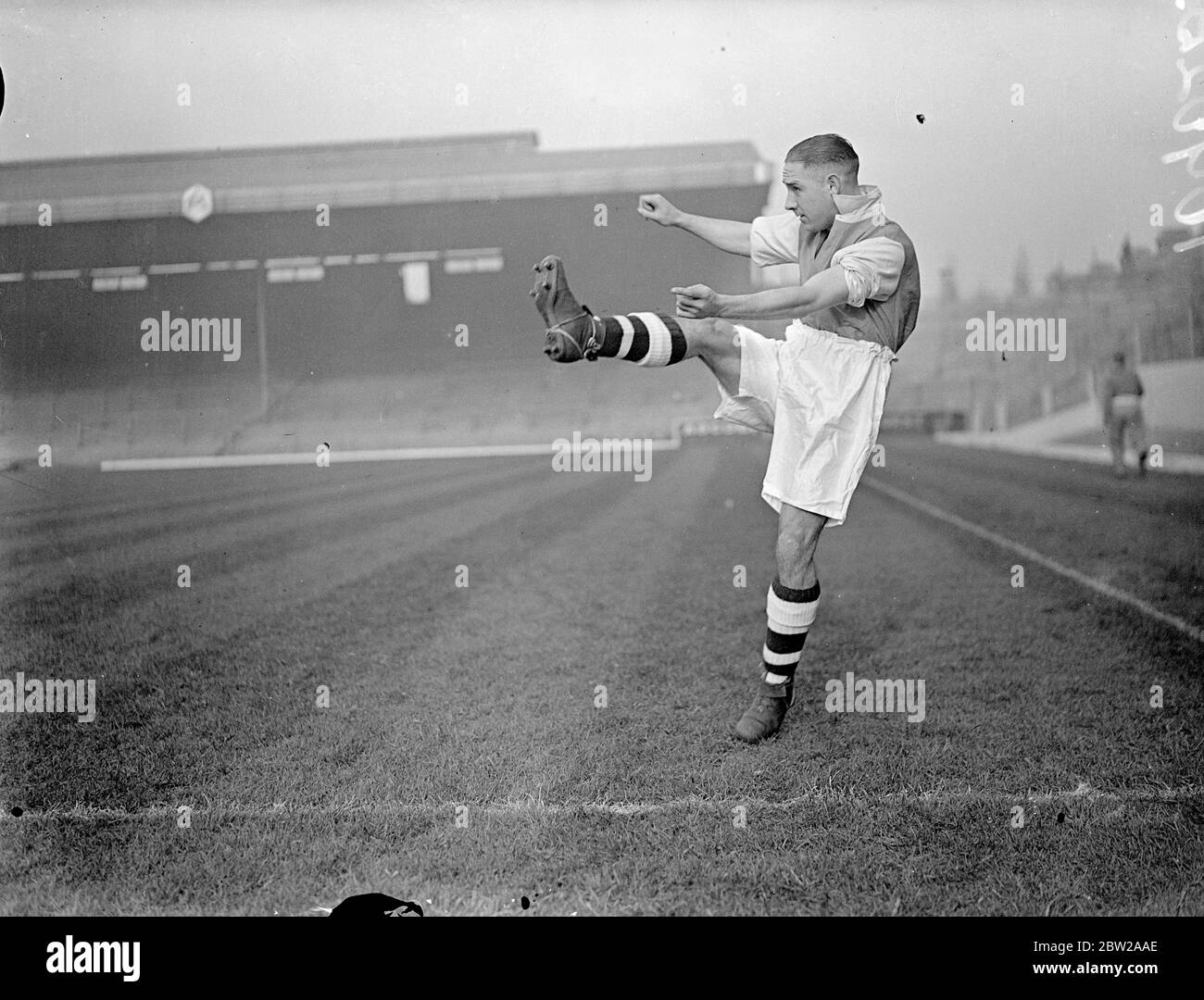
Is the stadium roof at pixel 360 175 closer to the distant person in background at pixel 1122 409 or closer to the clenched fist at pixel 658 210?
the clenched fist at pixel 658 210

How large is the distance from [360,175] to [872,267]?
1761 millimetres

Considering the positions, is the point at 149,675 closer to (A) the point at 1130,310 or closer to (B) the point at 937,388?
(B) the point at 937,388

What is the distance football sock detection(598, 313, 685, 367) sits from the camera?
87.6 inches

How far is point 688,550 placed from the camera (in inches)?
181

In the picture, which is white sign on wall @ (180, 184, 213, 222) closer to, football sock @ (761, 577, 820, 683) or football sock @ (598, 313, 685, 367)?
football sock @ (598, 313, 685, 367)

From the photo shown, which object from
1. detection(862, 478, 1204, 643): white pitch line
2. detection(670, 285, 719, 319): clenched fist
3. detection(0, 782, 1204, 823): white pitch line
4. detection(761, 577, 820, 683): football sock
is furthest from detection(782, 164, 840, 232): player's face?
detection(862, 478, 1204, 643): white pitch line

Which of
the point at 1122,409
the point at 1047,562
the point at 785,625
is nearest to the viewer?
the point at 785,625

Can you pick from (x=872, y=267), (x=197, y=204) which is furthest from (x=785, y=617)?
(x=197, y=204)

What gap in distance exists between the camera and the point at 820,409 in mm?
2389

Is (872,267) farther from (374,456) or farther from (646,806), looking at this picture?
(374,456)

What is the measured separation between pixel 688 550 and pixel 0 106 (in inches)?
128

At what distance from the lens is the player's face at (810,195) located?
2365 millimetres

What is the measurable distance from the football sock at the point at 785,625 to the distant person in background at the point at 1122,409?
2534 mm

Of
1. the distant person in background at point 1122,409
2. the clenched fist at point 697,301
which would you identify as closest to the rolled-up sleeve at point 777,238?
the clenched fist at point 697,301
